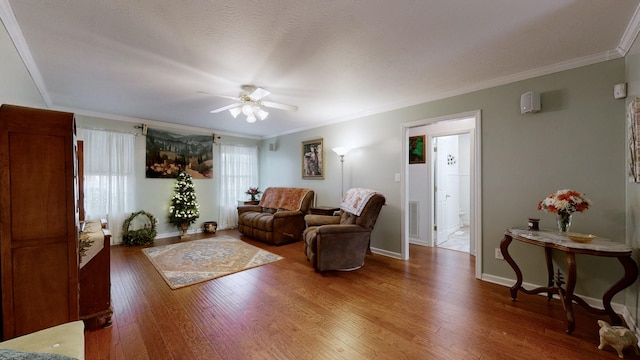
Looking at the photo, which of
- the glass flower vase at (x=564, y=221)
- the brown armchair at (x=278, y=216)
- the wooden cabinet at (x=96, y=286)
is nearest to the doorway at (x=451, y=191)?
the glass flower vase at (x=564, y=221)

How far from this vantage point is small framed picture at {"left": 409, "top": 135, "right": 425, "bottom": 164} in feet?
15.3

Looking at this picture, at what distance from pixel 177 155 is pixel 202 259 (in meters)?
2.71

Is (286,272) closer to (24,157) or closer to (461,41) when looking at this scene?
(24,157)

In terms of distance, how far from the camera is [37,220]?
1.41m

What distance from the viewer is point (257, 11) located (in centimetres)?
166

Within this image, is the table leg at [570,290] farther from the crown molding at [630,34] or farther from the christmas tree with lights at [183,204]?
the christmas tree with lights at [183,204]

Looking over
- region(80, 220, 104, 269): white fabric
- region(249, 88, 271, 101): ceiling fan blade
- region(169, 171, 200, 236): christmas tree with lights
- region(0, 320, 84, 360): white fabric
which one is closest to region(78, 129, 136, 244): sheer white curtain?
region(169, 171, 200, 236): christmas tree with lights

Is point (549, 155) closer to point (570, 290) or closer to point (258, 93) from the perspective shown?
point (570, 290)

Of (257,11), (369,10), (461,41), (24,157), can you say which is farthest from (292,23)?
(24,157)

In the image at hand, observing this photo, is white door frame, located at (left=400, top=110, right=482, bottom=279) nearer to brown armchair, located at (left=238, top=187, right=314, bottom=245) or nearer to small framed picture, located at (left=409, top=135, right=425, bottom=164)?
small framed picture, located at (left=409, top=135, right=425, bottom=164)

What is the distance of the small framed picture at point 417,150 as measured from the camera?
15.3ft

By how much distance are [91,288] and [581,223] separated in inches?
178

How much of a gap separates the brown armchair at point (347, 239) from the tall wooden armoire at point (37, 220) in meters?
2.24

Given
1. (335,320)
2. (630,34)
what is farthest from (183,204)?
(630,34)
